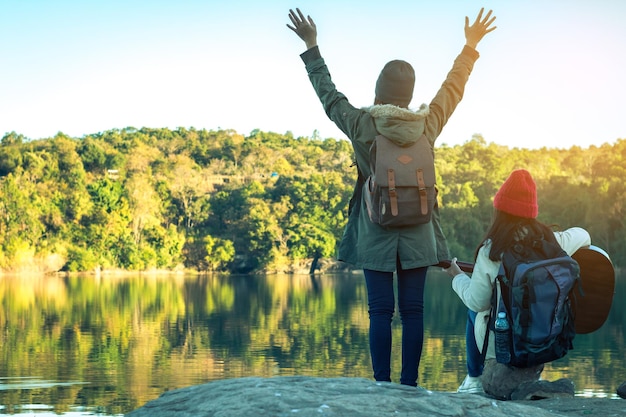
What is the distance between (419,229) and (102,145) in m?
52.6

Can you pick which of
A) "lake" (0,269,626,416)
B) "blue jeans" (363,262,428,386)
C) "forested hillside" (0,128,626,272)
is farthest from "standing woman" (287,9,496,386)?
"forested hillside" (0,128,626,272)

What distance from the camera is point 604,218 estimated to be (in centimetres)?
3934

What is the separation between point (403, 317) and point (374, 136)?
2.31 ft

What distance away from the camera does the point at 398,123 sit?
3.63m

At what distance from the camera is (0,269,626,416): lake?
306 inches

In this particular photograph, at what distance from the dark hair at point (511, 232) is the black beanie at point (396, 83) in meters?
0.60

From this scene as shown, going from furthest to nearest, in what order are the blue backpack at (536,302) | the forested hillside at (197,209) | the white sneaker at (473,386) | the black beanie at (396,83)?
the forested hillside at (197,209)
the white sneaker at (473,386)
the black beanie at (396,83)
the blue backpack at (536,302)

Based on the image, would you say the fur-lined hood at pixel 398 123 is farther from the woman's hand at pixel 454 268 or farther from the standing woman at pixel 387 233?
the woman's hand at pixel 454 268

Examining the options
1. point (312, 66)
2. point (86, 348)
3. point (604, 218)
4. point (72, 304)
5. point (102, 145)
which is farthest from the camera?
point (102, 145)

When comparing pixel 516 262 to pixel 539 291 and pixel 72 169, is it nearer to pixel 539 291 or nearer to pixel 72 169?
pixel 539 291

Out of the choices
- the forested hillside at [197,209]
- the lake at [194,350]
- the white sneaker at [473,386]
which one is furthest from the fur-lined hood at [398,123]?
the forested hillside at [197,209]

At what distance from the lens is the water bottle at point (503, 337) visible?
3.52m

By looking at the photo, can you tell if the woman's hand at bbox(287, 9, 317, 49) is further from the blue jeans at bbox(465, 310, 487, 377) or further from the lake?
the lake

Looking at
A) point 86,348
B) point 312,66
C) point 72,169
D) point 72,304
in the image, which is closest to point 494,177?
point 72,169
